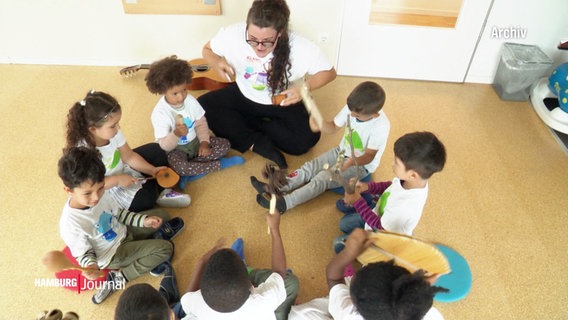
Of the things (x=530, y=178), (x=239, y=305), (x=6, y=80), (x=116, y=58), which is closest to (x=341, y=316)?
(x=239, y=305)

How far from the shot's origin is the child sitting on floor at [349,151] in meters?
1.63

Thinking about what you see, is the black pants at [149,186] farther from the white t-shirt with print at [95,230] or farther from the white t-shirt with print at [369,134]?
the white t-shirt with print at [369,134]

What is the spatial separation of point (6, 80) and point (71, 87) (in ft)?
1.67

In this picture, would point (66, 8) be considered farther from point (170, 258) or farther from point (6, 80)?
point (170, 258)

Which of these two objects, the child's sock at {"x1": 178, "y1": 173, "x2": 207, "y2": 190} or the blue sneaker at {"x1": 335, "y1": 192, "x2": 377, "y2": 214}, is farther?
the child's sock at {"x1": 178, "y1": 173, "x2": 207, "y2": 190}

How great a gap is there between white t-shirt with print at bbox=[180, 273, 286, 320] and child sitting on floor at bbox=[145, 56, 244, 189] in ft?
3.17

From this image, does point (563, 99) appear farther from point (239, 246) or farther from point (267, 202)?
point (239, 246)

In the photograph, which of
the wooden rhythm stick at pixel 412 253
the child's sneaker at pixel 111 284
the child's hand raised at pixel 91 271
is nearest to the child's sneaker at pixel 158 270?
the child's sneaker at pixel 111 284

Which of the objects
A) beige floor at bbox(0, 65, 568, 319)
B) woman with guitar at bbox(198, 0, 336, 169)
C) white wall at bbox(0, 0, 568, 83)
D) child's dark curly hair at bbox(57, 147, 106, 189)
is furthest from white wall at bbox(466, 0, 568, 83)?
child's dark curly hair at bbox(57, 147, 106, 189)

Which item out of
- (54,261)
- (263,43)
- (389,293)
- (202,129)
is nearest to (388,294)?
(389,293)

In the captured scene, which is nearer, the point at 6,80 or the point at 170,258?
the point at 170,258

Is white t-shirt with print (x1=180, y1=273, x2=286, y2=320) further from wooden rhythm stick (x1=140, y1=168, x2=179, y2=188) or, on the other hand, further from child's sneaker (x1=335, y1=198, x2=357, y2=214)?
wooden rhythm stick (x1=140, y1=168, x2=179, y2=188)

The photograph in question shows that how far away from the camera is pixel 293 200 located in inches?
75.3

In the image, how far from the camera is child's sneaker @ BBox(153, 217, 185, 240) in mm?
1782
